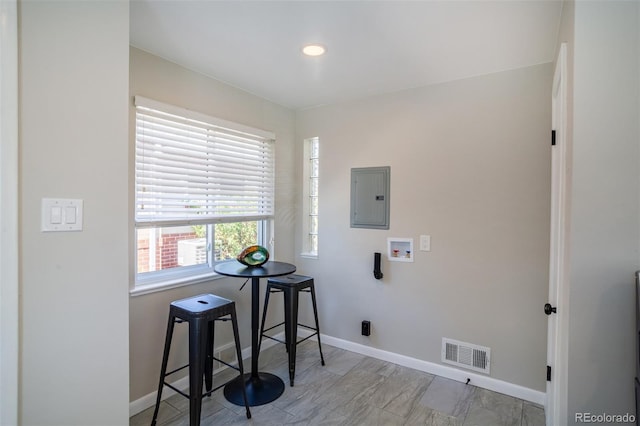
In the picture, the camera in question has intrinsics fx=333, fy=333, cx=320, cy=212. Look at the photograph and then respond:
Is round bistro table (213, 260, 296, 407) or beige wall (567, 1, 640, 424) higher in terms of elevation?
beige wall (567, 1, 640, 424)

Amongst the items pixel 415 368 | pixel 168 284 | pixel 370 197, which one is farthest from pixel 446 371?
pixel 168 284

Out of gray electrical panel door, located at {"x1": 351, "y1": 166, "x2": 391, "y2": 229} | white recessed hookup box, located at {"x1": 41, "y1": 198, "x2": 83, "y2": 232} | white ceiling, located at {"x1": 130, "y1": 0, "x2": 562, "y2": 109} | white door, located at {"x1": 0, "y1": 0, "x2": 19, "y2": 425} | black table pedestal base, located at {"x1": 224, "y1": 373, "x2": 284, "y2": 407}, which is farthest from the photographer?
→ gray electrical panel door, located at {"x1": 351, "y1": 166, "x2": 391, "y2": 229}

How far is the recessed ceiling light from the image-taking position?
2141mm

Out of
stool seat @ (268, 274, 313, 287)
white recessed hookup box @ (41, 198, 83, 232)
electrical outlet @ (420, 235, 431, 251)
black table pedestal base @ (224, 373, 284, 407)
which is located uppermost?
white recessed hookup box @ (41, 198, 83, 232)

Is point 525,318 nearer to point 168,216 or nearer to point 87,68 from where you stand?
point 168,216

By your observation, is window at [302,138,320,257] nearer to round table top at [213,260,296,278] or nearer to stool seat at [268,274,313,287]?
stool seat at [268,274,313,287]

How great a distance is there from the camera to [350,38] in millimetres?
2029

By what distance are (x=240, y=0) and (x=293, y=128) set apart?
1.91 m

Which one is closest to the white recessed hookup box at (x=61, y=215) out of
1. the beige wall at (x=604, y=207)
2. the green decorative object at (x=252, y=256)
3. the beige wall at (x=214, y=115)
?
the beige wall at (x=214, y=115)

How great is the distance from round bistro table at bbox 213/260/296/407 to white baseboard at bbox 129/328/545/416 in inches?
16.1

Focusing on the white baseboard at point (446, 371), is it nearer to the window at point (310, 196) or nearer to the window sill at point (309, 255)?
the window sill at point (309, 255)

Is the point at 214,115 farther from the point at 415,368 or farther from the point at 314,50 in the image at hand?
the point at 415,368

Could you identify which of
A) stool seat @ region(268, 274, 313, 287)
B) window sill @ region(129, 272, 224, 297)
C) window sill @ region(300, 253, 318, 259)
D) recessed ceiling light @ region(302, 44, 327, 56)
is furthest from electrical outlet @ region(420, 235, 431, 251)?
window sill @ region(129, 272, 224, 297)

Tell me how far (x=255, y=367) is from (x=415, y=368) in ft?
4.46
